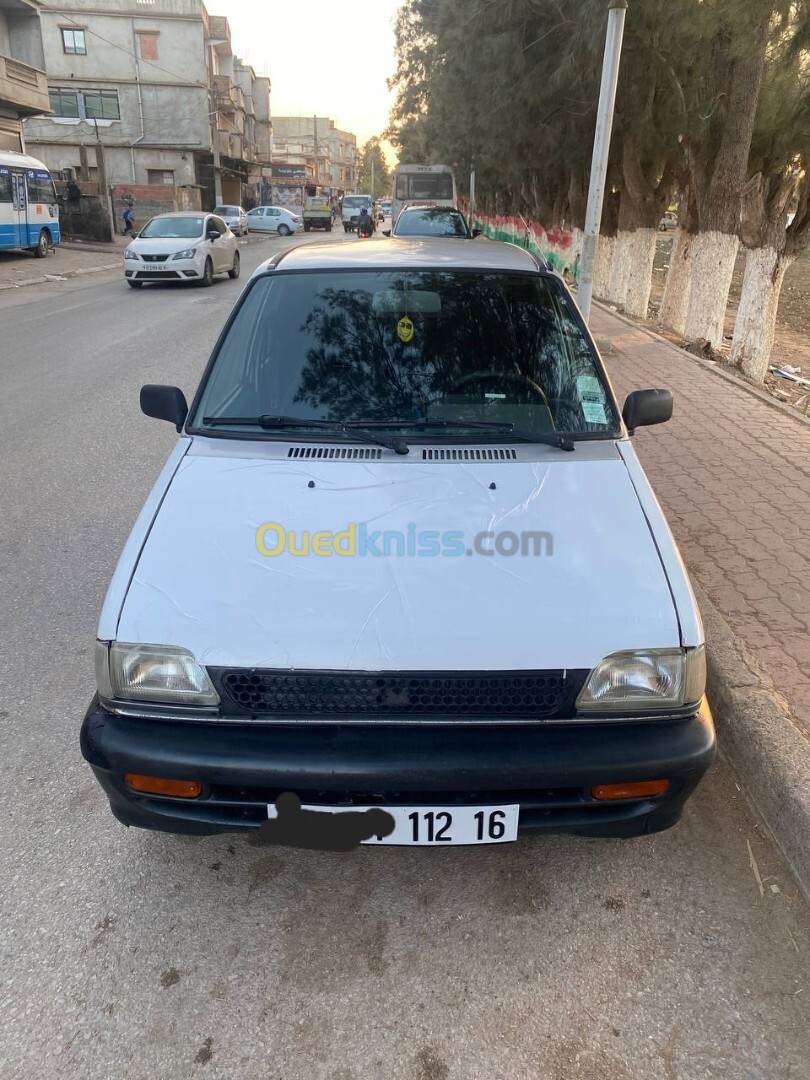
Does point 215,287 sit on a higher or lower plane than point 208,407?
lower

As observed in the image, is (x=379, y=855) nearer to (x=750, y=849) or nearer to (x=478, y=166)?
(x=750, y=849)

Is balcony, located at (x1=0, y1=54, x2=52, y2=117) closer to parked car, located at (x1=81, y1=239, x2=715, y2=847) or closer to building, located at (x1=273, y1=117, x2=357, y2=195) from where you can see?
parked car, located at (x1=81, y1=239, x2=715, y2=847)

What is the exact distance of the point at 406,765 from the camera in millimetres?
2070

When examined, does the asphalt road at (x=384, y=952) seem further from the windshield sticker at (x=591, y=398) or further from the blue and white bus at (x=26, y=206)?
the blue and white bus at (x=26, y=206)

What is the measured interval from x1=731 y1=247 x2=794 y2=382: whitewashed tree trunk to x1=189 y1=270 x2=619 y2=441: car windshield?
31.0ft

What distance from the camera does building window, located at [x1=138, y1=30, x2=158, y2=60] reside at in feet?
145

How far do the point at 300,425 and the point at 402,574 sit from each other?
942 mm

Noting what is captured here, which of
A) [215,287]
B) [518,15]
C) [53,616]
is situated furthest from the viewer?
[215,287]

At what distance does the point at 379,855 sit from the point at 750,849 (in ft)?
4.16

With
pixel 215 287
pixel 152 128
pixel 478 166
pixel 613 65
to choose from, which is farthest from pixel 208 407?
pixel 152 128

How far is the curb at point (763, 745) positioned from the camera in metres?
2.69

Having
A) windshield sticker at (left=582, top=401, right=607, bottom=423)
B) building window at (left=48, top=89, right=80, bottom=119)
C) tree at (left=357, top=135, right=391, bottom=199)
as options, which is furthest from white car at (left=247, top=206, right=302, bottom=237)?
tree at (left=357, top=135, right=391, bottom=199)

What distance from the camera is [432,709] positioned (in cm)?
216

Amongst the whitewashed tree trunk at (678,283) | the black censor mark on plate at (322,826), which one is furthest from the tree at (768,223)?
the black censor mark on plate at (322,826)
